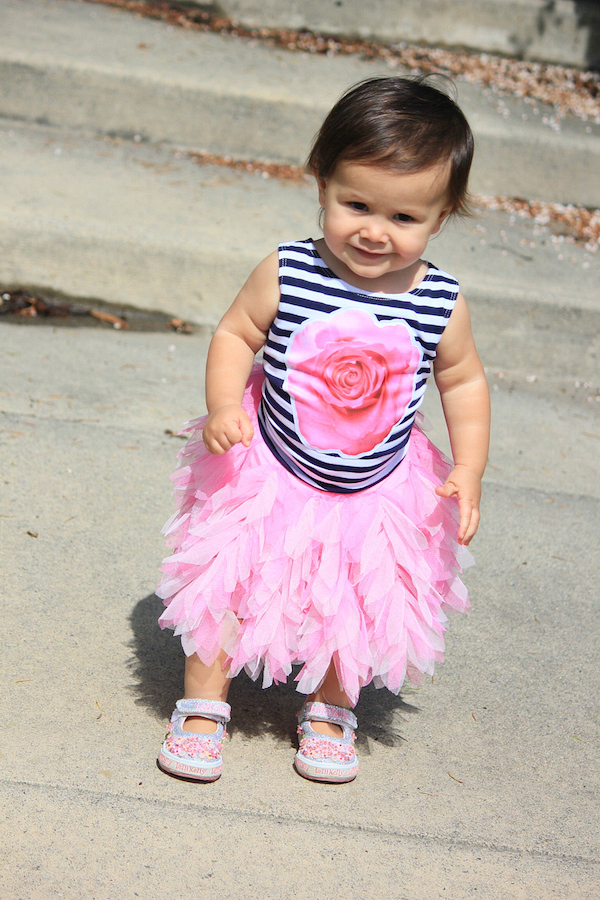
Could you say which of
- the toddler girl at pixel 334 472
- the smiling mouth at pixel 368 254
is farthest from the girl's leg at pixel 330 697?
the smiling mouth at pixel 368 254

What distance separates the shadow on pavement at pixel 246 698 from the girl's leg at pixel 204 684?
0.48 feet

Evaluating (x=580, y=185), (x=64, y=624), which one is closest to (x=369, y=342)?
(x=64, y=624)

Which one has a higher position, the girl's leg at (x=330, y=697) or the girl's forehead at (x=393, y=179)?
the girl's forehead at (x=393, y=179)

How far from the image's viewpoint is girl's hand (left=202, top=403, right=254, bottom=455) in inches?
72.3

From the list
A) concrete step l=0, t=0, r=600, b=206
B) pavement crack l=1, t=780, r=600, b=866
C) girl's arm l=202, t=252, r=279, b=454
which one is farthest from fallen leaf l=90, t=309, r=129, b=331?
pavement crack l=1, t=780, r=600, b=866

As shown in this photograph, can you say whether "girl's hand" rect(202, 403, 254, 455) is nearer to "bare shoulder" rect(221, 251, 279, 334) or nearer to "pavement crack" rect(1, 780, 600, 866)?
"bare shoulder" rect(221, 251, 279, 334)

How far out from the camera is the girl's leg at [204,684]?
1.97 meters

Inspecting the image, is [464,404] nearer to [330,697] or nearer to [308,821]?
[330,697]

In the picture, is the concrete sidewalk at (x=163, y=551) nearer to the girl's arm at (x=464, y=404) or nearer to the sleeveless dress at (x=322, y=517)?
the sleeveless dress at (x=322, y=517)

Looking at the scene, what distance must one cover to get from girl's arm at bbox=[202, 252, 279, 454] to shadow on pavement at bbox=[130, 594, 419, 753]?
2.19 feet

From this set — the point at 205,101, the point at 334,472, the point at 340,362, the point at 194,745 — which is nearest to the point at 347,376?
the point at 340,362

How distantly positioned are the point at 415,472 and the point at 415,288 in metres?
0.41

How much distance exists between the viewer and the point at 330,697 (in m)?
2.06

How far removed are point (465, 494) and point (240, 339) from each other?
23.3 inches
